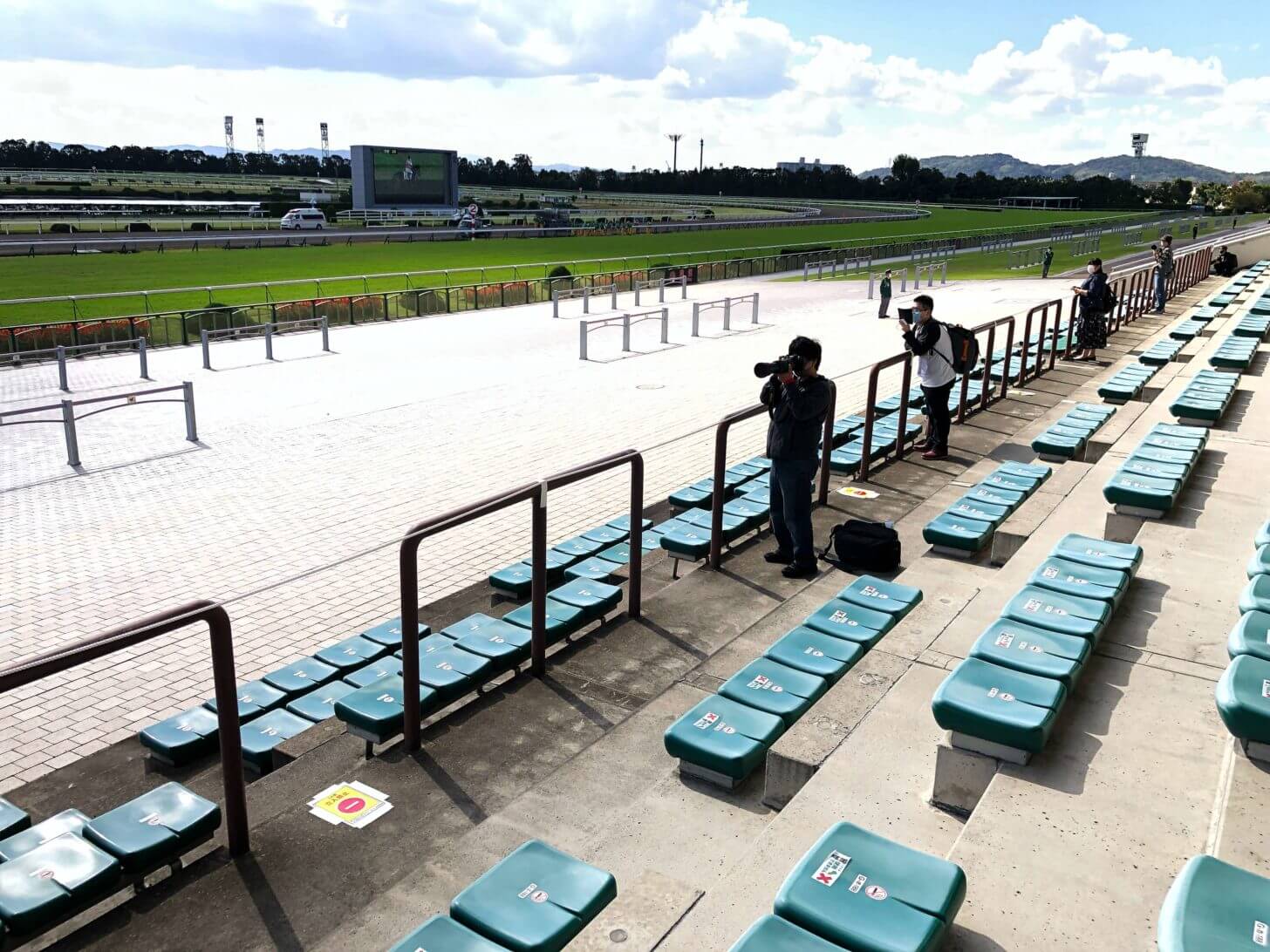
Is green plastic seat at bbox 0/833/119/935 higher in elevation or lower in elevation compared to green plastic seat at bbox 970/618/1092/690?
lower

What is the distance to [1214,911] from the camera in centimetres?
269

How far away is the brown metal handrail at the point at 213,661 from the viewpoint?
328 centimetres

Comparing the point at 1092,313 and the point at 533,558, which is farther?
the point at 1092,313

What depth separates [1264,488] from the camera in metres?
8.09

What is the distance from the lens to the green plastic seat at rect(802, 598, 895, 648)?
211 inches

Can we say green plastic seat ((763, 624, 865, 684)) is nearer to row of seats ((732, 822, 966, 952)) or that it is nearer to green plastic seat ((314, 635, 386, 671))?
row of seats ((732, 822, 966, 952))

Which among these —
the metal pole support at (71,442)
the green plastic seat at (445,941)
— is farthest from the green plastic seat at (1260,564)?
the metal pole support at (71,442)

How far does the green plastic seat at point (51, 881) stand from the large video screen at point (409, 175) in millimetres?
81964

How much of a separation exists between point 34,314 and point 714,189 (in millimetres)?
129030

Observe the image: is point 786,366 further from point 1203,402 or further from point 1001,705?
point 1203,402

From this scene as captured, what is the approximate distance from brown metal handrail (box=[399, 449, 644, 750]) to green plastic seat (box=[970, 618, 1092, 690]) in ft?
7.40

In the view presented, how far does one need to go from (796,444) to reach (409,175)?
81958mm

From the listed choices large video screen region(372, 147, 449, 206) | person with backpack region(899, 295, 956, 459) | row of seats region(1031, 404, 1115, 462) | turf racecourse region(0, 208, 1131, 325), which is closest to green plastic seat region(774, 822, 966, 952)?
row of seats region(1031, 404, 1115, 462)

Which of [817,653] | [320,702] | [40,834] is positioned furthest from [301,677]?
[817,653]
